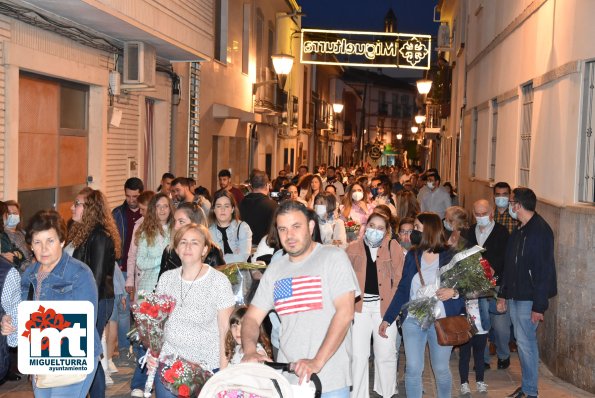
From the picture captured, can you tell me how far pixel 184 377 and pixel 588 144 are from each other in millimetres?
5968

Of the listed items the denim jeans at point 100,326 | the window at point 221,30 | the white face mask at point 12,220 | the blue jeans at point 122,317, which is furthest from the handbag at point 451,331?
the window at point 221,30

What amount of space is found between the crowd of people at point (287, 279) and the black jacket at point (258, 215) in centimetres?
2

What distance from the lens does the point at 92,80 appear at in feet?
43.0

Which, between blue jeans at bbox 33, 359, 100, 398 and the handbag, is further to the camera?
the handbag

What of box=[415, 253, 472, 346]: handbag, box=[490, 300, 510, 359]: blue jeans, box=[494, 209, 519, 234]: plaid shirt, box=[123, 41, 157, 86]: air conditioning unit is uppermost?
box=[123, 41, 157, 86]: air conditioning unit

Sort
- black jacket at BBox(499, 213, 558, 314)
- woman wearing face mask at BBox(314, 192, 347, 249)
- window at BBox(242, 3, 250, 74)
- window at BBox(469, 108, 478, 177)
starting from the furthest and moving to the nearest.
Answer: window at BBox(242, 3, 250, 74), window at BBox(469, 108, 478, 177), woman wearing face mask at BBox(314, 192, 347, 249), black jacket at BBox(499, 213, 558, 314)

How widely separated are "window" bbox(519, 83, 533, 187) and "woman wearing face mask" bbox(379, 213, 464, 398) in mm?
5915

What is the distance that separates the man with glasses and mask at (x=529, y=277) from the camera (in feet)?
→ 28.8

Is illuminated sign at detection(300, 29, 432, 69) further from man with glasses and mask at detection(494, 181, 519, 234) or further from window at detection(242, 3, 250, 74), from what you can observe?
man with glasses and mask at detection(494, 181, 519, 234)

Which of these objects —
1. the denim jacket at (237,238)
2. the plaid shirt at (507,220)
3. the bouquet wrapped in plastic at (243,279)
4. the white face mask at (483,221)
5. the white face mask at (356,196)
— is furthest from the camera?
the white face mask at (356,196)

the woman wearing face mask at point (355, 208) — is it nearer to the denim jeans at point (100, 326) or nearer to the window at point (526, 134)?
the window at point (526, 134)

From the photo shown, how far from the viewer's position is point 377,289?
8719 mm

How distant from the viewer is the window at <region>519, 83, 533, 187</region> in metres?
13.8

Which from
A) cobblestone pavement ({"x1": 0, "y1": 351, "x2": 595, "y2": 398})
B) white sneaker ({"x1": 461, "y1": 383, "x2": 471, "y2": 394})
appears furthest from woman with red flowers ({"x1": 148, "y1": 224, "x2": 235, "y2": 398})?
white sneaker ({"x1": 461, "y1": 383, "x2": 471, "y2": 394})
